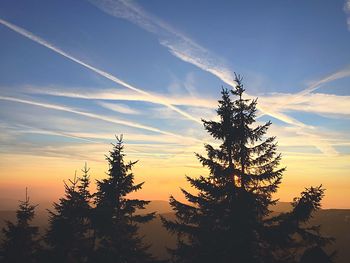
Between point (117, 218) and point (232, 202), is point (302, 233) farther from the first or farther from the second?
point (117, 218)

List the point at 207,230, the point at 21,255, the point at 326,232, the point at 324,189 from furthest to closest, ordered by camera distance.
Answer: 1. the point at 326,232
2. the point at 21,255
3. the point at 207,230
4. the point at 324,189

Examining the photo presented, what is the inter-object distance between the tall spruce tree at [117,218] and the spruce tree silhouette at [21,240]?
8.39m

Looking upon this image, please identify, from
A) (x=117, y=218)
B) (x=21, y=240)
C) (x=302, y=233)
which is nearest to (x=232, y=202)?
(x=302, y=233)

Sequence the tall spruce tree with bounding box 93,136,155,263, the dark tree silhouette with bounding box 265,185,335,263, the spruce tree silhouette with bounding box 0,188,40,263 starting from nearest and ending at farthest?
the dark tree silhouette with bounding box 265,185,335,263 → the tall spruce tree with bounding box 93,136,155,263 → the spruce tree silhouette with bounding box 0,188,40,263

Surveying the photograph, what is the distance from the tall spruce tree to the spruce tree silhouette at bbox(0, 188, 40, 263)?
8.39 m

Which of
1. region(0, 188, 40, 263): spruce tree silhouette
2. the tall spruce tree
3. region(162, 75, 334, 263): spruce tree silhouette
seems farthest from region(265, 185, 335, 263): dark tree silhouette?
region(0, 188, 40, 263): spruce tree silhouette

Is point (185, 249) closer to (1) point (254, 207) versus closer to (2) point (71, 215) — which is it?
(1) point (254, 207)

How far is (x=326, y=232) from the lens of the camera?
425 ft

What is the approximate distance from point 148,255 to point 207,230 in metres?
7.71

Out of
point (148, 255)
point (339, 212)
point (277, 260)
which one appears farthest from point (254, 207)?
point (339, 212)

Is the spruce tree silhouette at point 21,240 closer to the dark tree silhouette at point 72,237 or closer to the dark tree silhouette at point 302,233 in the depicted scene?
the dark tree silhouette at point 72,237

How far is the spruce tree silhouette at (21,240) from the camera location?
1012 inches

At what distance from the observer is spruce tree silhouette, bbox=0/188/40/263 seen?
25703mm

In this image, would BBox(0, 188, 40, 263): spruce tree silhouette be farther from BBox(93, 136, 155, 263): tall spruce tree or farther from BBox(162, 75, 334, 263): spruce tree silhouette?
BBox(162, 75, 334, 263): spruce tree silhouette
